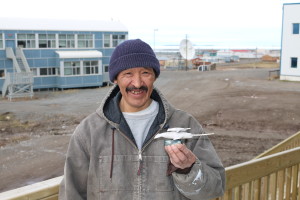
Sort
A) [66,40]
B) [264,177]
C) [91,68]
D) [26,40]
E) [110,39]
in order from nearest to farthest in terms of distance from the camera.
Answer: [264,177]
[26,40]
[66,40]
[91,68]
[110,39]

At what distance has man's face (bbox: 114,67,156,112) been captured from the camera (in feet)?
8.25

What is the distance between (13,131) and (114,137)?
17084 mm

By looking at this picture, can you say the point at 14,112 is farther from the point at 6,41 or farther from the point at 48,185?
the point at 48,185

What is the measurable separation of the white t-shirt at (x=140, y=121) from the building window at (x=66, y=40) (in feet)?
110

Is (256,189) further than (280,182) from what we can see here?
No

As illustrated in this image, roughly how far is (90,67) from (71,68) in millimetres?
1910

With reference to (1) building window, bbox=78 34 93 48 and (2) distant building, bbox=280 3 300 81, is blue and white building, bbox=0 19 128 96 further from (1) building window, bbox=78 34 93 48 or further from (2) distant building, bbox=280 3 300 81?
(2) distant building, bbox=280 3 300 81

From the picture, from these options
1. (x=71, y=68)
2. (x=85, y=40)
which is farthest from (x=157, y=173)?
(x=85, y=40)

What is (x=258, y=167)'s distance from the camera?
11.3 feet

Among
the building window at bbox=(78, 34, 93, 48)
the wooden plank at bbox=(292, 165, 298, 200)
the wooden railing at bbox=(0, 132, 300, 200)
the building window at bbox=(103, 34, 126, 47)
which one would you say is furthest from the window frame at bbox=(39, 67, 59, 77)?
the wooden plank at bbox=(292, 165, 298, 200)

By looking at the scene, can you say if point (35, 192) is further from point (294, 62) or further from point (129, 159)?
point (294, 62)

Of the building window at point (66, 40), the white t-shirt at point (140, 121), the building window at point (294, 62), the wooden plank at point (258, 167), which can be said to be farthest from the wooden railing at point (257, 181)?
the building window at point (294, 62)

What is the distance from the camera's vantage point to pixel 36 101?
91.0 feet

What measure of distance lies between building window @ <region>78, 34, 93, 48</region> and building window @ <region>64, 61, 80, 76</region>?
7.18ft
